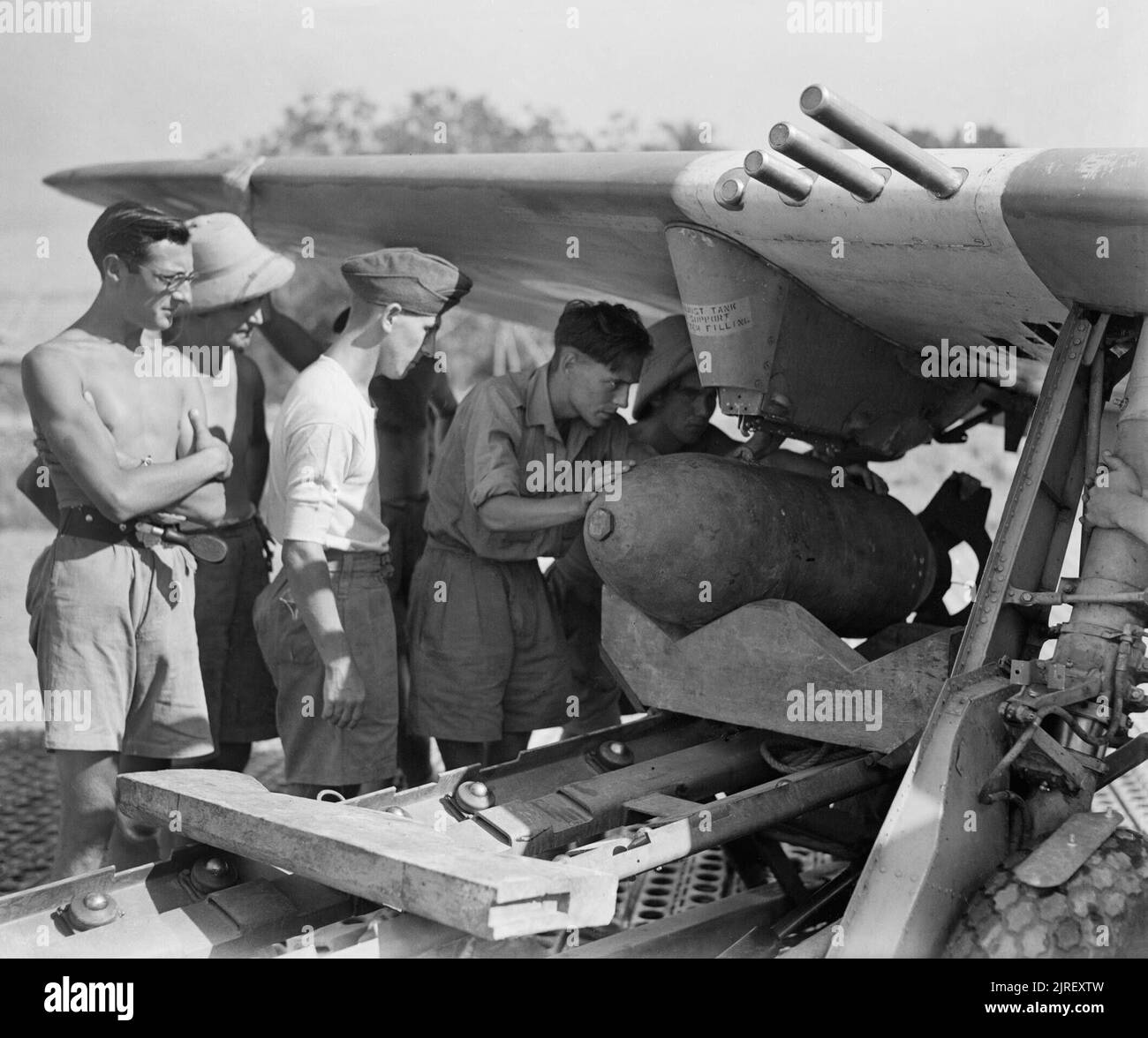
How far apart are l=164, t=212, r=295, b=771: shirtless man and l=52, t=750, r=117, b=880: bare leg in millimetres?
598

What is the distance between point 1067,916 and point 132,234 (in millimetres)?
3009

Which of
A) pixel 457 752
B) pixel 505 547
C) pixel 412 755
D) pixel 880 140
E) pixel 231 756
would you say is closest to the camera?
pixel 880 140

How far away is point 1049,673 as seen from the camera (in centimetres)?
297

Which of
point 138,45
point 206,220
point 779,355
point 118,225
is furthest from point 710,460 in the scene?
point 138,45

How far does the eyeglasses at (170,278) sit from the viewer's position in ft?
12.8

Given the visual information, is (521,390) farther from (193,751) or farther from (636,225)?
(193,751)

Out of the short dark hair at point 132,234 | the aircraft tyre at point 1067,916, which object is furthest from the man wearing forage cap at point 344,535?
the aircraft tyre at point 1067,916

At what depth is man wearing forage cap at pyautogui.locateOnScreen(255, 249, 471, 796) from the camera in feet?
12.1

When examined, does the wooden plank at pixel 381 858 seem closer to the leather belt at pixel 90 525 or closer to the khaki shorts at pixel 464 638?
the leather belt at pixel 90 525

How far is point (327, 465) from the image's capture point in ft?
12.2

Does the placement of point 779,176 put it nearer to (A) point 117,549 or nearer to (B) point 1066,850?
(B) point 1066,850

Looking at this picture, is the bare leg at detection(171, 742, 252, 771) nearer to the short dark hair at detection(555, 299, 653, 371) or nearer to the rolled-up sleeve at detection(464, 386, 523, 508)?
the rolled-up sleeve at detection(464, 386, 523, 508)

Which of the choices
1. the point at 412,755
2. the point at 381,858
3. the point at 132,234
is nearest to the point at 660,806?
the point at 381,858

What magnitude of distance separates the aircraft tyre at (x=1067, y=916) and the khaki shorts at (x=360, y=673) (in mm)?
1816
